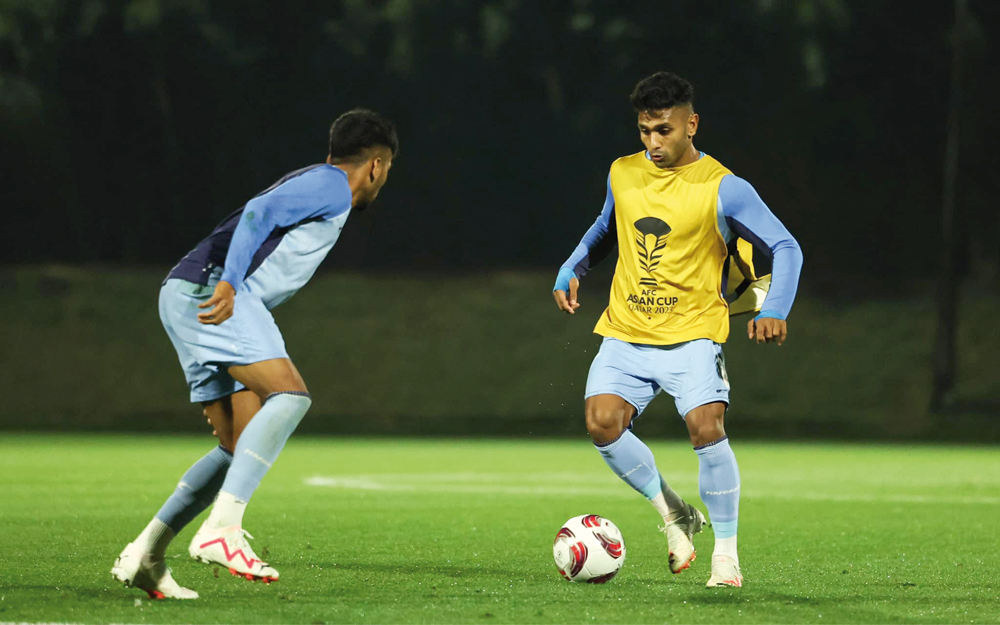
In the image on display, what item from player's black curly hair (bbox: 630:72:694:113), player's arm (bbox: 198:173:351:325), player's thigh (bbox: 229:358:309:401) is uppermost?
player's black curly hair (bbox: 630:72:694:113)

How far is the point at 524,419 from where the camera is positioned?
27.9m

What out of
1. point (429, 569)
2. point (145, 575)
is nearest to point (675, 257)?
point (429, 569)

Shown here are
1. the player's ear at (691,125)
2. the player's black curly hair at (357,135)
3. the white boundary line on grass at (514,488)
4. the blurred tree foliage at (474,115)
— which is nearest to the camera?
the player's black curly hair at (357,135)

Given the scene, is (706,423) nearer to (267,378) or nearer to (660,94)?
(660,94)

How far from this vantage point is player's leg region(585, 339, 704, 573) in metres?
6.79

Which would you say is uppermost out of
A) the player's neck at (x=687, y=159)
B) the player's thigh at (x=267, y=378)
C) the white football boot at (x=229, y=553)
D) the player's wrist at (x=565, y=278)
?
the player's neck at (x=687, y=159)

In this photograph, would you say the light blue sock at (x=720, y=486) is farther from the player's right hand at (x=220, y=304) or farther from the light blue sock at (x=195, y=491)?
the player's right hand at (x=220, y=304)

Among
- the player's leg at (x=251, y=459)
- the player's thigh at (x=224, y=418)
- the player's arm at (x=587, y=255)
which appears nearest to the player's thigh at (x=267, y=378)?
the player's leg at (x=251, y=459)

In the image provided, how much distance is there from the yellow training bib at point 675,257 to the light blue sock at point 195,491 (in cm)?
203

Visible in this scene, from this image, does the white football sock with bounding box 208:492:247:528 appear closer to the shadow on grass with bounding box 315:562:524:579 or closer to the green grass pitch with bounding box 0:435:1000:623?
the green grass pitch with bounding box 0:435:1000:623

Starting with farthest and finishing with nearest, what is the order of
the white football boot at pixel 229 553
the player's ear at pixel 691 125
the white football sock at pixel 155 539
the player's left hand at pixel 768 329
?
the player's ear at pixel 691 125 → the player's left hand at pixel 768 329 → the white football sock at pixel 155 539 → the white football boot at pixel 229 553

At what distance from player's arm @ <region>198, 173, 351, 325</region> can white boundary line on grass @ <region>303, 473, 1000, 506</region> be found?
7195 mm

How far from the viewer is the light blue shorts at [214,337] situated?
18.6 feet

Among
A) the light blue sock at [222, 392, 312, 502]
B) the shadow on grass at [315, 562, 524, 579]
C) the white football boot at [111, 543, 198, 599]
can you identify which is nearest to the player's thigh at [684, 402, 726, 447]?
the shadow on grass at [315, 562, 524, 579]
